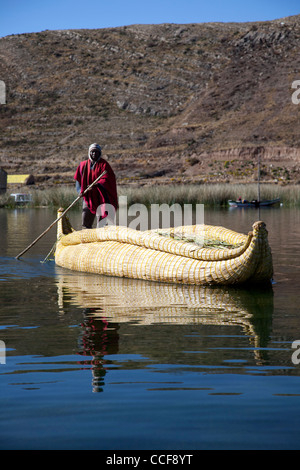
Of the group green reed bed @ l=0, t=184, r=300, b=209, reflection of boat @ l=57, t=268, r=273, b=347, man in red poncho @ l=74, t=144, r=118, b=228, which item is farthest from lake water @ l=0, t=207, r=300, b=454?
green reed bed @ l=0, t=184, r=300, b=209

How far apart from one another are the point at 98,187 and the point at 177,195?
68.7 feet

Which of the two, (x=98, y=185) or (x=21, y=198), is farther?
(x=21, y=198)

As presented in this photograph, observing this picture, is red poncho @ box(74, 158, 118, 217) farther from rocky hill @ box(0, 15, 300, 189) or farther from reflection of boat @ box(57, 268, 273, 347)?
rocky hill @ box(0, 15, 300, 189)

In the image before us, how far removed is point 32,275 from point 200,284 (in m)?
2.59

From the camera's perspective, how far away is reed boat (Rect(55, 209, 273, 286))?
7859 millimetres

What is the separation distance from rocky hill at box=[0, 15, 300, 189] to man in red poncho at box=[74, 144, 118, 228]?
148 feet

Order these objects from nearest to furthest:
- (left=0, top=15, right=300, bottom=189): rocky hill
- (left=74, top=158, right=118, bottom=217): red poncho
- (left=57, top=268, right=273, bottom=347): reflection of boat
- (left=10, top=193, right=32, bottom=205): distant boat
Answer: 1. (left=57, top=268, right=273, bottom=347): reflection of boat
2. (left=74, top=158, right=118, bottom=217): red poncho
3. (left=10, top=193, right=32, bottom=205): distant boat
4. (left=0, top=15, right=300, bottom=189): rocky hill

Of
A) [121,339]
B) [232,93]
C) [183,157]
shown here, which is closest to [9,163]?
[183,157]

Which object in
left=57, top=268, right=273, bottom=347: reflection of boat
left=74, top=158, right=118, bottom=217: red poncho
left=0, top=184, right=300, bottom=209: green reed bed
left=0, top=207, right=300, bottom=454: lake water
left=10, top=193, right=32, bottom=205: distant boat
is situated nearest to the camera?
left=0, top=207, right=300, bottom=454: lake water

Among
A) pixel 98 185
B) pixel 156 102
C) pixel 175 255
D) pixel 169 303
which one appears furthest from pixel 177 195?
pixel 156 102

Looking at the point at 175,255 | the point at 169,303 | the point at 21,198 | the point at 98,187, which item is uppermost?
the point at 98,187

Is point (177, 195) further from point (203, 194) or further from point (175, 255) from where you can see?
point (175, 255)

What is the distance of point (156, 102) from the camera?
89312 mm

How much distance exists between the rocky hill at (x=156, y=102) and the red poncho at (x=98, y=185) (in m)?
45.0
